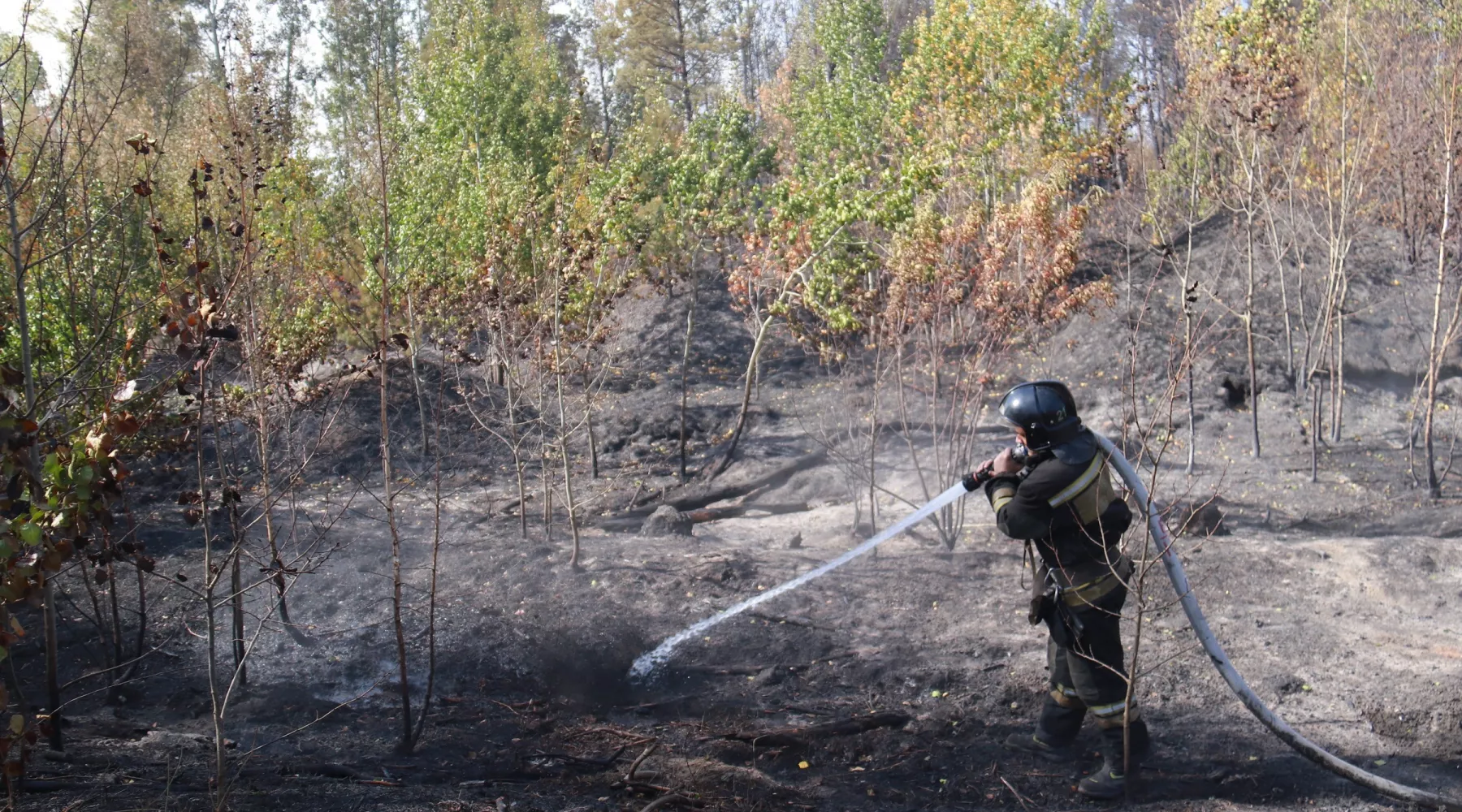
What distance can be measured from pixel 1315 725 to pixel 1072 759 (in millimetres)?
1347

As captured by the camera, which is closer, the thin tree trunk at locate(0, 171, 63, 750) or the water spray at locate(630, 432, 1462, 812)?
the thin tree trunk at locate(0, 171, 63, 750)

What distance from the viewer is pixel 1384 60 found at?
13.3 metres

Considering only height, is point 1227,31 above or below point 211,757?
above

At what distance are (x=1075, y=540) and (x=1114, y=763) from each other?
39.0 inches

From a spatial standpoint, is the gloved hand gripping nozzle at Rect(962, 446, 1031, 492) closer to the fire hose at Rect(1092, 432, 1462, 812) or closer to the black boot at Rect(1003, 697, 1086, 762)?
the fire hose at Rect(1092, 432, 1462, 812)

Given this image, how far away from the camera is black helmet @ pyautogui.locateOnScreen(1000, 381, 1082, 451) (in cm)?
479

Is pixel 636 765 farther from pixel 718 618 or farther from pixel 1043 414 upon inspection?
pixel 718 618

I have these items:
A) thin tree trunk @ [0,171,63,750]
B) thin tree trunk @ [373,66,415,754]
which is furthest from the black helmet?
thin tree trunk @ [0,171,63,750]

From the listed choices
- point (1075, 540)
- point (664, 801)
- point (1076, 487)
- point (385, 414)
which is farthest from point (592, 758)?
point (1076, 487)

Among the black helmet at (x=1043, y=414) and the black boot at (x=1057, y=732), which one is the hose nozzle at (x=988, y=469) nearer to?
the black helmet at (x=1043, y=414)

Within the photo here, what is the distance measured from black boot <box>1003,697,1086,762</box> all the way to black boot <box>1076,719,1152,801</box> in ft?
0.77

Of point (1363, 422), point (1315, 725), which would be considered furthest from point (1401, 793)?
point (1363, 422)

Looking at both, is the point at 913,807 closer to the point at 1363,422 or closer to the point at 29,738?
the point at 29,738

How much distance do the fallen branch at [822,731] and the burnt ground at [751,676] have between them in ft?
0.20
